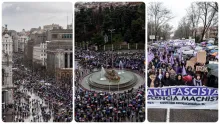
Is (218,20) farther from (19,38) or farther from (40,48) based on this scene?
(19,38)

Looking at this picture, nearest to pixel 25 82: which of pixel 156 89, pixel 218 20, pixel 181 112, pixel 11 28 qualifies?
pixel 11 28

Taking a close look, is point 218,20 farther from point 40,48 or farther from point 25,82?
point 25,82

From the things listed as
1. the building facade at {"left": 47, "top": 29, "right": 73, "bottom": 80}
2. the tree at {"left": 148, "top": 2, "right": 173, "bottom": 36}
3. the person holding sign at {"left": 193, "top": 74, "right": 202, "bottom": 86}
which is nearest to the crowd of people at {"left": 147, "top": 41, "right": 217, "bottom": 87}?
the person holding sign at {"left": 193, "top": 74, "right": 202, "bottom": 86}

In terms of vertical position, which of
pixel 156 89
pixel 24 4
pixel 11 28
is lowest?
pixel 156 89

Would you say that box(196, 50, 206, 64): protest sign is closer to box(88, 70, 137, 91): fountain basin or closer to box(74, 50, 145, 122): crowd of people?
box(74, 50, 145, 122): crowd of people

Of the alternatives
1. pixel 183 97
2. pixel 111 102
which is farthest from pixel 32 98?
pixel 183 97

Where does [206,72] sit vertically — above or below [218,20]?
below

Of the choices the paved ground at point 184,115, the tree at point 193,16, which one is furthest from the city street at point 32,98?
the tree at point 193,16

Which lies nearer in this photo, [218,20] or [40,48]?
[218,20]

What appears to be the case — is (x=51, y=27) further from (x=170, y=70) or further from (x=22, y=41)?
(x=170, y=70)
